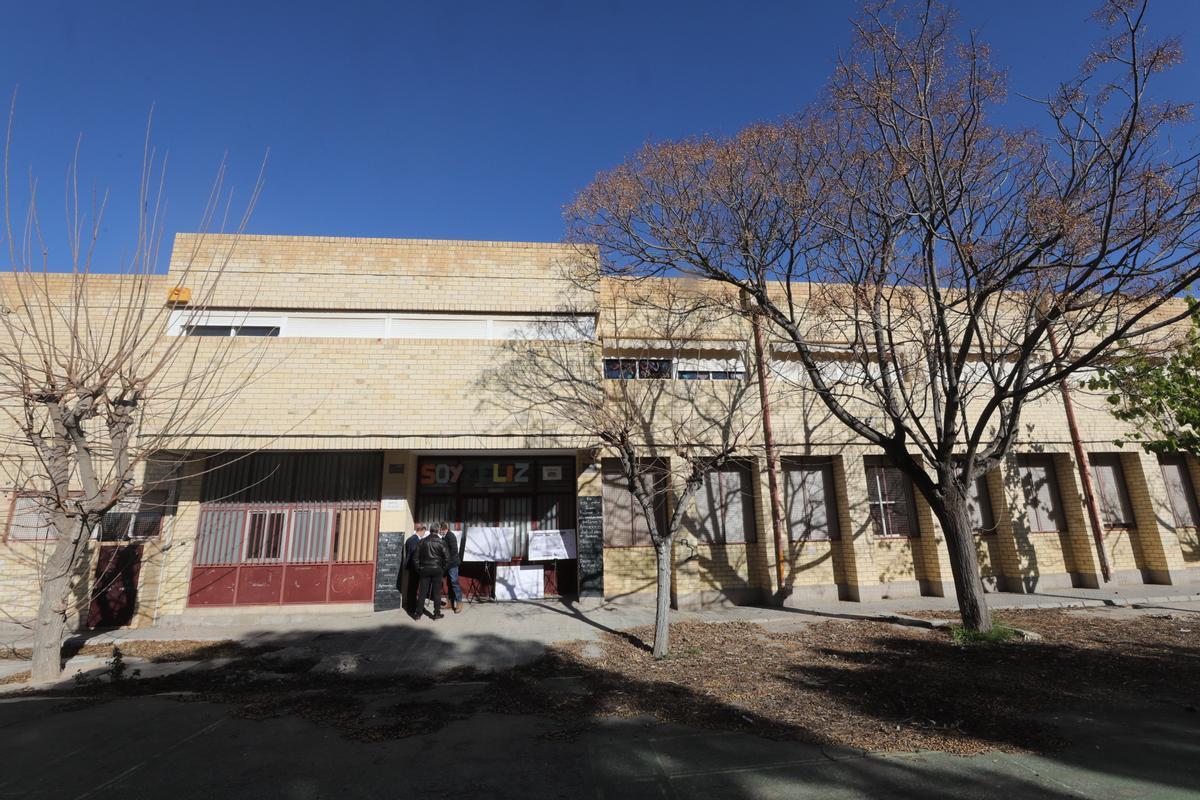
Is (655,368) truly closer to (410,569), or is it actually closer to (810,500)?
(810,500)

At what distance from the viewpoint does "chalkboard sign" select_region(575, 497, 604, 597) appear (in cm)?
1119

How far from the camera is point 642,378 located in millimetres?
12172

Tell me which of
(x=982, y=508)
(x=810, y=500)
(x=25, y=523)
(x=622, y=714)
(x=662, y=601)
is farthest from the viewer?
(x=982, y=508)

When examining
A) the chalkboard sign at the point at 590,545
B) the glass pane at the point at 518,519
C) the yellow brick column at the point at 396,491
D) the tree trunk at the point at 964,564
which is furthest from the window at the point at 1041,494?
the yellow brick column at the point at 396,491

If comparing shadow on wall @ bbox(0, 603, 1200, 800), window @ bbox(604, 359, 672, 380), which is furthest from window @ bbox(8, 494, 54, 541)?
window @ bbox(604, 359, 672, 380)

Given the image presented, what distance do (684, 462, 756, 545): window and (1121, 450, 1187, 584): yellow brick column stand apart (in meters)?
9.28

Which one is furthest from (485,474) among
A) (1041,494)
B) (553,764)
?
(1041,494)

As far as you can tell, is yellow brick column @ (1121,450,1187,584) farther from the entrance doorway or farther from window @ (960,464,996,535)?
the entrance doorway

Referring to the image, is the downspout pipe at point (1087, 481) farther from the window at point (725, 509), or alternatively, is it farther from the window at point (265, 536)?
the window at point (265, 536)

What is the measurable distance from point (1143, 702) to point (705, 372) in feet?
28.0

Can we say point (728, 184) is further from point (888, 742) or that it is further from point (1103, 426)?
point (1103, 426)

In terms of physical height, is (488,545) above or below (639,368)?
below

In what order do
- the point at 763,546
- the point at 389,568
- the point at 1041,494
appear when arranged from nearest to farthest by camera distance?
1. the point at 389,568
2. the point at 763,546
3. the point at 1041,494

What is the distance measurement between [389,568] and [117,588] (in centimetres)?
460
